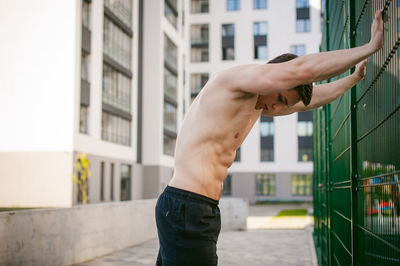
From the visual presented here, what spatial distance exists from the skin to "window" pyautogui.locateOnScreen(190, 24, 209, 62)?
52.8m

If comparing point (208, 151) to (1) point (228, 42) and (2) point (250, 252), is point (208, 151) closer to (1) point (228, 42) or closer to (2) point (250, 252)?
(2) point (250, 252)

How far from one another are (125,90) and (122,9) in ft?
17.0

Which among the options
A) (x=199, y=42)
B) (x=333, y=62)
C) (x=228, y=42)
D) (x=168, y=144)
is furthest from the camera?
(x=199, y=42)

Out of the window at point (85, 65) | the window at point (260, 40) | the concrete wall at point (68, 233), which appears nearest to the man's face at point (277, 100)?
the concrete wall at point (68, 233)

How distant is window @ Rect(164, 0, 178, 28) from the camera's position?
42.1 metres

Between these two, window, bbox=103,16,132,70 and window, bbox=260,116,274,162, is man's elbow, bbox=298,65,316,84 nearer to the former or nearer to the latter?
window, bbox=103,16,132,70

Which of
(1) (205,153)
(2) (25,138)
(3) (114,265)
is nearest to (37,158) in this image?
(2) (25,138)

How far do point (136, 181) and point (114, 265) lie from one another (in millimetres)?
27647

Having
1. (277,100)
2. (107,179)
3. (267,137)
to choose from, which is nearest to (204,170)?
(277,100)

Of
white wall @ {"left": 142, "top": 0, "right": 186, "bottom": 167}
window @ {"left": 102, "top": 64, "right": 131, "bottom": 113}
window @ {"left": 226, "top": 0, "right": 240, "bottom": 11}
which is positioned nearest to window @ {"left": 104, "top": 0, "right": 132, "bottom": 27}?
window @ {"left": 102, "top": 64, "right": 131, "bottom": 113}

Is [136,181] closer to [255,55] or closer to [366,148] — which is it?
[255,55]

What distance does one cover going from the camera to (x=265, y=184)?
177ft

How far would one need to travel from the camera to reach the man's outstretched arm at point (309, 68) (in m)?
2.38

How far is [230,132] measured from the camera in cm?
292
